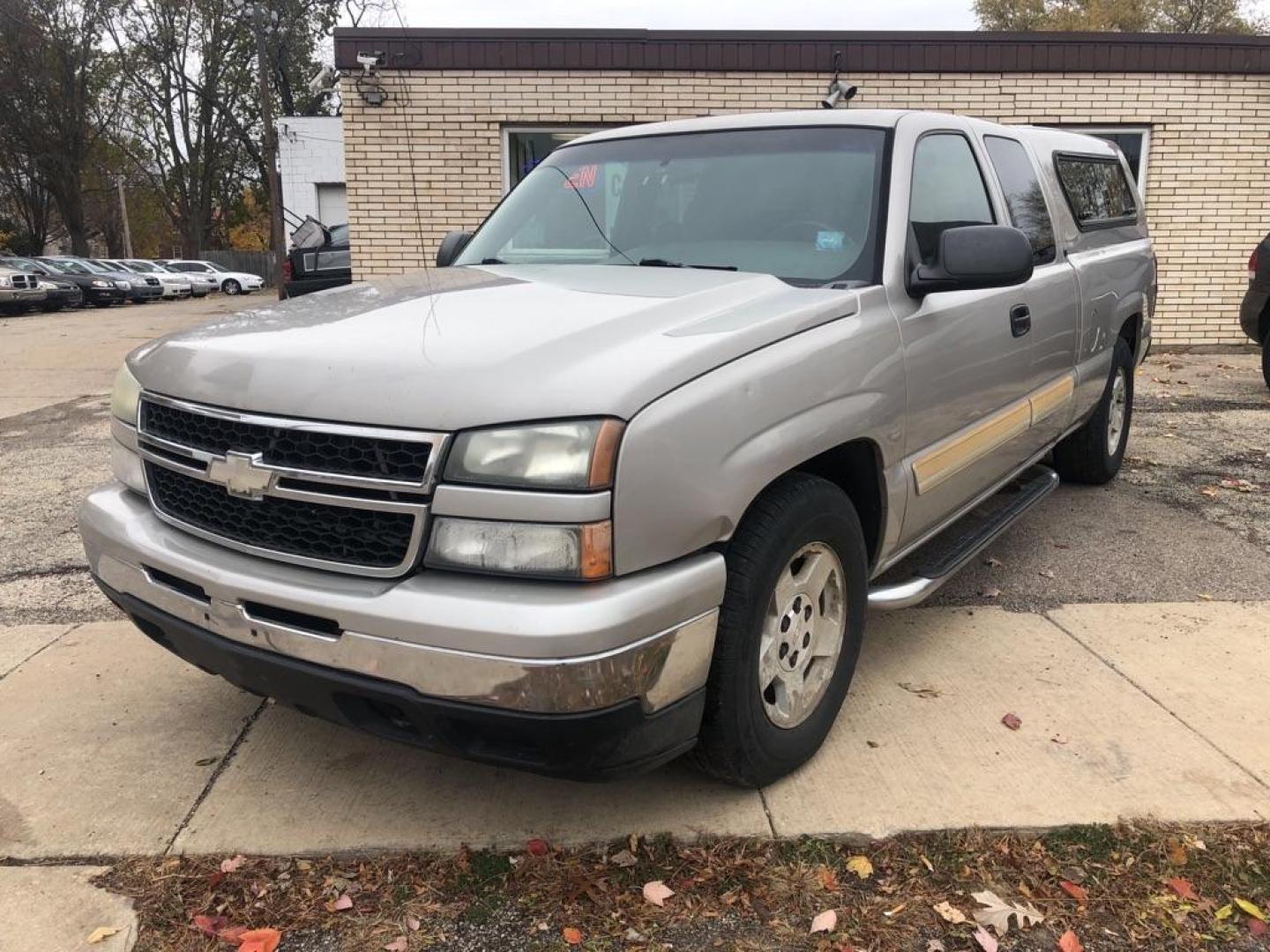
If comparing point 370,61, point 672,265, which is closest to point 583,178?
point 672,265

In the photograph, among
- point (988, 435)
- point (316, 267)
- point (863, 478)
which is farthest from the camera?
point (316, 267)

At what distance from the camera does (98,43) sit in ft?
147

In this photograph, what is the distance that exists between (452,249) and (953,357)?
2114 mm

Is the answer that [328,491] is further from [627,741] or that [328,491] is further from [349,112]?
[349,112]

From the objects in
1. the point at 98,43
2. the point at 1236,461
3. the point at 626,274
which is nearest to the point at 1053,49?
the point at 1236,461

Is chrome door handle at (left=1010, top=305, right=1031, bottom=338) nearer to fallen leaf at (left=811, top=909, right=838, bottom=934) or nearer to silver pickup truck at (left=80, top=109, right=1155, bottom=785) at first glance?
silver pickup truck at (left=80, top=109, right=1155, bottom=785)

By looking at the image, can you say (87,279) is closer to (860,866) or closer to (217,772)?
(217,772)

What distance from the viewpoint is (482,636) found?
6.59 ft

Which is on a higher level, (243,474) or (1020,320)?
(1020,320)

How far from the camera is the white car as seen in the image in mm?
43344

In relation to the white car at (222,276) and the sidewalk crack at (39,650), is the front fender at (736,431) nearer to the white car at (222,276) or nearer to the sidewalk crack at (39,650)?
the sidewalk crack at (39,650)

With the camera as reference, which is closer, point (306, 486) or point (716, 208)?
point (306, 486)

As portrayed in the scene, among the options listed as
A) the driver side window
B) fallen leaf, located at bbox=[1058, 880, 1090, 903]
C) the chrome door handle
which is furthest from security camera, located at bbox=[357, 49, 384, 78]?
fallen leaf, located at bbox=[1058, 880, 1090, 903]

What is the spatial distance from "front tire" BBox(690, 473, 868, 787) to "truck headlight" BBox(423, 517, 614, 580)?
1.44 feet
